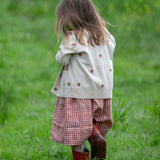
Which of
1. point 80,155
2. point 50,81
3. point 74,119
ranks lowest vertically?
point 80,155

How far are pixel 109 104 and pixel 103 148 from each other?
0.36 metres

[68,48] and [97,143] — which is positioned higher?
[68,48]

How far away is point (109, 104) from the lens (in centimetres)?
271

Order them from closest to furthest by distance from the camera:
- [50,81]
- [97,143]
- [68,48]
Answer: [68,48]
[97,143]
[50,81]

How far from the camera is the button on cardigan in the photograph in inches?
97.4

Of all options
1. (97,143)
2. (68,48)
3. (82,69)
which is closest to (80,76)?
(82,69)

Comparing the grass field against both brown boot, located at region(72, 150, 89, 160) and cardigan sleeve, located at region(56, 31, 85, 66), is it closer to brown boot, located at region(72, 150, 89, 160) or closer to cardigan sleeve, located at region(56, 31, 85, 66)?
brown boot, located at region(72, 150, 89, 160)

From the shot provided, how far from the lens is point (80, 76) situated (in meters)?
2.52

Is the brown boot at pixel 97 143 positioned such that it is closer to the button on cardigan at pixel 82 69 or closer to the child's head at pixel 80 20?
the button on cardigan at pixel 82 69

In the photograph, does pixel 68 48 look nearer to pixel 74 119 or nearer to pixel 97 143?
pixel 74 119

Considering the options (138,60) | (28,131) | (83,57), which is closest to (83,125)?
(83,57)

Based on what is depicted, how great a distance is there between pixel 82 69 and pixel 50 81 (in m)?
2.45

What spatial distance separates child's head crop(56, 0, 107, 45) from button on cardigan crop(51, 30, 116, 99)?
53mm

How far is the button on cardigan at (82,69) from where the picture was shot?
2475 millimetres
